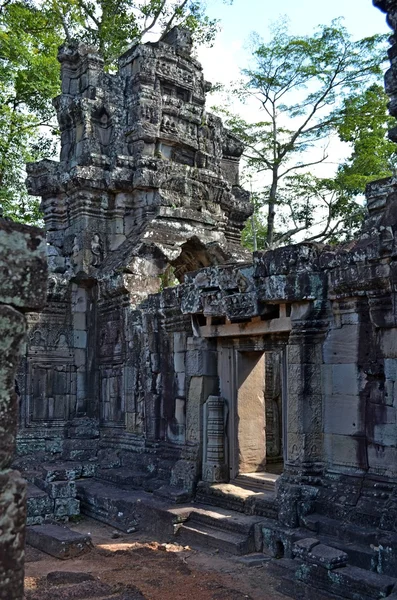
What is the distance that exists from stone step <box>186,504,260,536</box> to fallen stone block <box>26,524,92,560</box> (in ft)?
4.44

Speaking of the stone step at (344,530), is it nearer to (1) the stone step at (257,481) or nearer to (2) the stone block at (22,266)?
(1) the stone step at (257,481)

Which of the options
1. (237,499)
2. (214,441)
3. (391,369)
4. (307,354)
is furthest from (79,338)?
(391,369)

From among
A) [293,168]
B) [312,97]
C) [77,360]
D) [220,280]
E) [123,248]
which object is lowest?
[77,360]

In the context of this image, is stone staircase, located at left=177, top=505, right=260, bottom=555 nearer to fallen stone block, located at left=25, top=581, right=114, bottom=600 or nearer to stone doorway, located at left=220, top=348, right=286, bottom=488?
stone doorway, located at left=220, top=348, right=286, bottom=488

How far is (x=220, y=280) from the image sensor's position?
8.66 metres

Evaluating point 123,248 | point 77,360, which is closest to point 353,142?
point 123,248

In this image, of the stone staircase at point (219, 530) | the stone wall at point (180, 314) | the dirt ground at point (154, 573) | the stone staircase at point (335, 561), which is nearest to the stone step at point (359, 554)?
the stone staircase at point (335, 561)

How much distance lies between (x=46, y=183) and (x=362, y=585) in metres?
10.2

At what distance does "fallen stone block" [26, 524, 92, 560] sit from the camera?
301 inches

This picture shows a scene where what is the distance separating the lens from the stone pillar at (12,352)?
8.34 feet

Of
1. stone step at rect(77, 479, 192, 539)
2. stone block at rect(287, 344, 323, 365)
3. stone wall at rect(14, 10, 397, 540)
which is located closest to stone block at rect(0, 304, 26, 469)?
stone wall at rect(14, 10, 397, 540)

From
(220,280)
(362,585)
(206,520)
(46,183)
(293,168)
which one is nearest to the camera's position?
(362,585)

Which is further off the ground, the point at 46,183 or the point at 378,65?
the point at 378,65

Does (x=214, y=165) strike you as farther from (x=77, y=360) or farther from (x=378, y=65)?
(x=378, y=65)
